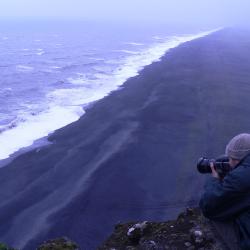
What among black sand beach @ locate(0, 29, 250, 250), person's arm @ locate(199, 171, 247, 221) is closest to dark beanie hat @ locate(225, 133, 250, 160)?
person's arm @ locate(199, 171, 247, 221)

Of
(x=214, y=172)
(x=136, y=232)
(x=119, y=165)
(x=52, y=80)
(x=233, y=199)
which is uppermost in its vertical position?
(x=214, y=172)

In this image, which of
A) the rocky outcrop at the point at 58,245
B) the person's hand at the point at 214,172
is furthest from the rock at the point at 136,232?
the person's hand at the point at 214,172

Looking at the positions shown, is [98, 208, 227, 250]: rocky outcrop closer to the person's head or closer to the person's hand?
the person's hand

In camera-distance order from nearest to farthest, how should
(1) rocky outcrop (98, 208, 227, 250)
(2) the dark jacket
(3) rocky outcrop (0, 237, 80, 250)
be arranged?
(2) the dark jacket
(1) rocky outcrop (98, 208, 227, 250)
(3) rocky outcrop (0, 237, 80, 250)

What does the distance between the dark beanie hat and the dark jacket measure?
7 cm

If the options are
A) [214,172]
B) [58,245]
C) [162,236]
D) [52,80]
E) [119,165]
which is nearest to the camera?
[214,172]

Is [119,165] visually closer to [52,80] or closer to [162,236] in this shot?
[162,236]

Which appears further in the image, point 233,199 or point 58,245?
point 58,245

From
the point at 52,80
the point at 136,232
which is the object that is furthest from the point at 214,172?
the point at 52,80

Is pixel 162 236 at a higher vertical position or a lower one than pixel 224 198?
lower

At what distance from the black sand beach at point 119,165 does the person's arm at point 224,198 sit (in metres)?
8.95

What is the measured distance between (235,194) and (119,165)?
49.1 feet

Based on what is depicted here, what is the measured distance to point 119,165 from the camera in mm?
19703

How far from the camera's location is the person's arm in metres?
4.75
